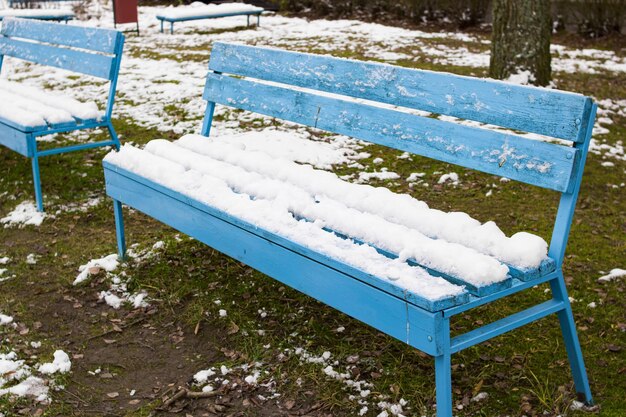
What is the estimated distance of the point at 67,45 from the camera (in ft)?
19.3

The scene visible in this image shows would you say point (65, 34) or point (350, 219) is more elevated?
point (65, 34)

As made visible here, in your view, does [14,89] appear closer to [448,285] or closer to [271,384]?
[271,384]

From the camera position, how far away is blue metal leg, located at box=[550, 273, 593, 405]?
279cm

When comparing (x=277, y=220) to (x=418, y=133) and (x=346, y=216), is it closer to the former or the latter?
(x=346, y=216)

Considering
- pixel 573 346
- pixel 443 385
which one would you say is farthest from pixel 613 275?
pixel 443 385

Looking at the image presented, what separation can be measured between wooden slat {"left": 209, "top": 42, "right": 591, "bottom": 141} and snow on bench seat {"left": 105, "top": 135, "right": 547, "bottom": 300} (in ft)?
1.31

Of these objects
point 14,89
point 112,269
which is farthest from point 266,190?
point 14,89

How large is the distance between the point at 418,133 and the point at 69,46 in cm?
335

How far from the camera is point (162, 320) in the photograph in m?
3.65

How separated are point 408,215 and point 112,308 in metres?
1.66

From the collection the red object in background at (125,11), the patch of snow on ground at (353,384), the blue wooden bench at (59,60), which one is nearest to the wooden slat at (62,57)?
the blue wooden bench at (59,60)

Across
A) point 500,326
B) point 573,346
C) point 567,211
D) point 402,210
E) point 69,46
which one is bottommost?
point 573,346

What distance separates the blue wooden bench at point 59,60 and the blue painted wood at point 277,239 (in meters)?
1.10

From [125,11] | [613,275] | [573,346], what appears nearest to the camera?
[573,346]
